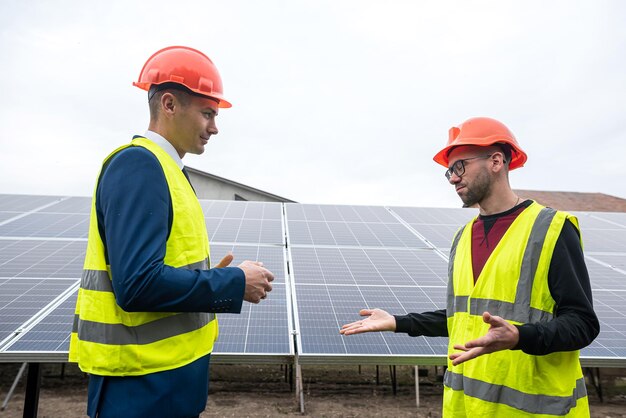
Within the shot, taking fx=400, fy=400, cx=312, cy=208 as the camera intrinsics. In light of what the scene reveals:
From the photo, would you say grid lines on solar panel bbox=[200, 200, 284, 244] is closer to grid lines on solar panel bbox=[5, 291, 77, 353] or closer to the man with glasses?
grid lines on solar panel bbox=[5, 291, 77, 353]

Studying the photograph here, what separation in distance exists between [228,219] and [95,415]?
667 centimetres

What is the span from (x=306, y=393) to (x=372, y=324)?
4556 millimetres

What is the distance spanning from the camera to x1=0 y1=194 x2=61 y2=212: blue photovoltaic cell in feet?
28.4

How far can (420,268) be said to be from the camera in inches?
242

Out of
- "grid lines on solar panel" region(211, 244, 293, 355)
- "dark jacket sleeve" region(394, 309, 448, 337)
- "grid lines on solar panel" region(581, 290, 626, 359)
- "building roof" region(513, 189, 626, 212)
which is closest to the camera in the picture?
"dark jacket sleeve" region(394, 309, 448, 337)

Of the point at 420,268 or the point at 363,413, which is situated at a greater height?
the point at 420,268

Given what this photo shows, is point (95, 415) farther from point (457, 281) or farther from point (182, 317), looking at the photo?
point (457, 281)

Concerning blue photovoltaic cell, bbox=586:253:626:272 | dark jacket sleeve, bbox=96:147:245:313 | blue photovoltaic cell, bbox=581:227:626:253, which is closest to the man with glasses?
dark jacket sleeve, bbox=96:147:245:313

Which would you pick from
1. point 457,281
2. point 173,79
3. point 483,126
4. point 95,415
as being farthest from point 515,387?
point 173,79

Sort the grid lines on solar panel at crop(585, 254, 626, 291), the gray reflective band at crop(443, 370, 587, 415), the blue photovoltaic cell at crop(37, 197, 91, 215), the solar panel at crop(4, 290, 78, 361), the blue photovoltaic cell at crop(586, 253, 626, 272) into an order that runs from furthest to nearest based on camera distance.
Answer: the blue photovoltaic cell at crop(37, 197, 91, 215), the blue photovoltaic cell at crop(586, 253, 626, 272), the grid lines on solar panel at crop(585, 254, 626, 291), the solar panel at crop(4, 290, 78, 361), the gray reflective band at crop(443, 370, 587, 415)

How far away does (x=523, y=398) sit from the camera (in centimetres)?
192

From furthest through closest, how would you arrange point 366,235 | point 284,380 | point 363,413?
point 366,235 → point 284,380 → point 363,413

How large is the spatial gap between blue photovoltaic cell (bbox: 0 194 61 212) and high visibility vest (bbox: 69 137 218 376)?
8.59 meters

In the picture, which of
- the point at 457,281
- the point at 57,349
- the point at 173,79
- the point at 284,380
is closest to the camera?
the point at 173,79
